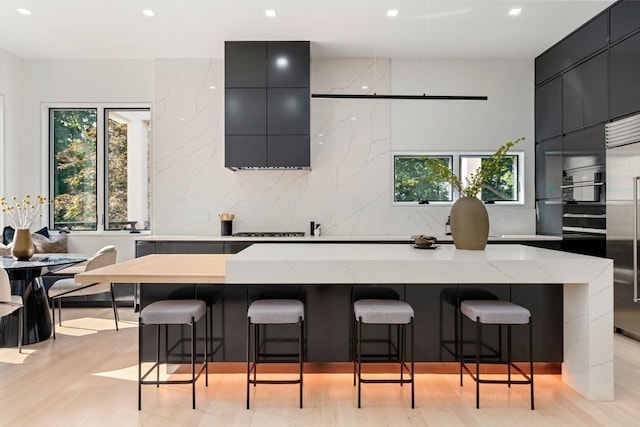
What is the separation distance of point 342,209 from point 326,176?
0.47 meters

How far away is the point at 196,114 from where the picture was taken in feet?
16.6

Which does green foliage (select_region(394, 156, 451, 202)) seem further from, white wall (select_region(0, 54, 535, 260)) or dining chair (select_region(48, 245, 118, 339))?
dining chair (select_region(48, 245, 118, 339))

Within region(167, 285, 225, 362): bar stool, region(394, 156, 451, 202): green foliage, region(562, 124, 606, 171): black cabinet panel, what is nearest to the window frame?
region(167, 285, 225, 362): bar stool

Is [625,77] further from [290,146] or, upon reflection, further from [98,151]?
[98,151]

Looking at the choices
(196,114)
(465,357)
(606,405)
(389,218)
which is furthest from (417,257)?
(196,114)

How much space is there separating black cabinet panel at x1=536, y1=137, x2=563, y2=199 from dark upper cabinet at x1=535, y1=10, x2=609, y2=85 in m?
0.83

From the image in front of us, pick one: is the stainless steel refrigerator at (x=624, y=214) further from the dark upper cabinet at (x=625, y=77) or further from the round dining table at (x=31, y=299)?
the round dining table at (x=31, y=299)

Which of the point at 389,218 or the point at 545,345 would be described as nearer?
the point at 545,345

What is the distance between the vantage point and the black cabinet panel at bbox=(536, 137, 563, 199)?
466 centimetres

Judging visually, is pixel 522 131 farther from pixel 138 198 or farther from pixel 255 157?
pixel 138 198

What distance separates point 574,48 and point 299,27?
2966mm

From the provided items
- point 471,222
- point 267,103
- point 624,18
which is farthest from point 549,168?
point 267,103

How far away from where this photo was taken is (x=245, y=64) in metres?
4.54

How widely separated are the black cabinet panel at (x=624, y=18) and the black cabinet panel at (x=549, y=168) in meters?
1.24
